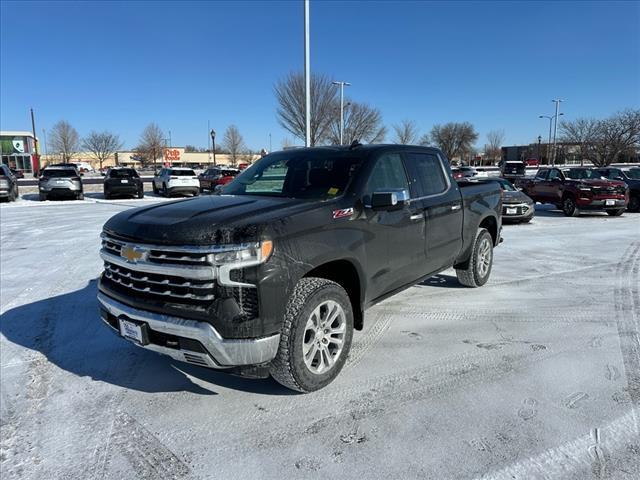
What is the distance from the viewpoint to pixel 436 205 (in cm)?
475

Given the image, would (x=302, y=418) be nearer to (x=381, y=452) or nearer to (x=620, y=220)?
(x=381, y=452)

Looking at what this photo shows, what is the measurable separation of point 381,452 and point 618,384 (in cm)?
206

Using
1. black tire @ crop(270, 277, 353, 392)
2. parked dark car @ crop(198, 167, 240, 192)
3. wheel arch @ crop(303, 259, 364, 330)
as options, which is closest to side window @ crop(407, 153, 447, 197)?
wheel arch @ crop(303, 259, 364, 330)

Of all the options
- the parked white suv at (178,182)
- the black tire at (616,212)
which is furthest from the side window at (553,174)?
the parked white suv at (178,182)

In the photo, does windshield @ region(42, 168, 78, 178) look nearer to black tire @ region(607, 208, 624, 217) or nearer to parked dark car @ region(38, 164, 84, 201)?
parked dark car @ region(38, 164, 84, 201)

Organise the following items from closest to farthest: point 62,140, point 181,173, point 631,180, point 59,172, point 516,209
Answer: point 516,209, point 631,180, point 59,172, point 181,173, point 62,140

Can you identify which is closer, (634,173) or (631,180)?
(631,180)

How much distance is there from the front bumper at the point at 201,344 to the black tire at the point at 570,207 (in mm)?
16062

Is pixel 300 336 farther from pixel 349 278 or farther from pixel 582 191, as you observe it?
pixel 582 191

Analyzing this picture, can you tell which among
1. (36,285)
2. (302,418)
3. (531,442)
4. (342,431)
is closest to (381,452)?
(342,431)

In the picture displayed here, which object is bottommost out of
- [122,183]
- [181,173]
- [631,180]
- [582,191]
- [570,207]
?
[570,207]

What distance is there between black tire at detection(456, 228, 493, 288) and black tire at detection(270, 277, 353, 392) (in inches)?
122

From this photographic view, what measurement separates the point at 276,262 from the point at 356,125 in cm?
4251

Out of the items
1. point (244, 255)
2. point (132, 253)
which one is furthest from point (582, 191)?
point (132, 253)
